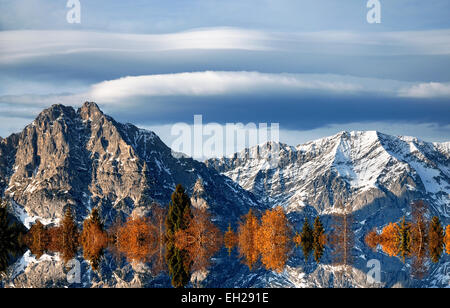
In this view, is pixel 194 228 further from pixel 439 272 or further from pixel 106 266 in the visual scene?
pixel 439 272

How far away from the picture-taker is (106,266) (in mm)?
192000

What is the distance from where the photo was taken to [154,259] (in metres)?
184
